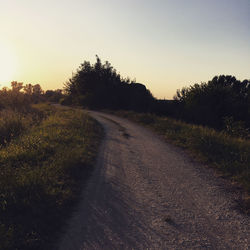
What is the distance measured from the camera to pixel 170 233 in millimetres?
4078

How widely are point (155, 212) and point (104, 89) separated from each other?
34.4m

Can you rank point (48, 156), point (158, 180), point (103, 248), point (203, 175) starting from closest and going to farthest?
point (103, 248)
point (158, 180)
point (203, 175)
point (48, 156)

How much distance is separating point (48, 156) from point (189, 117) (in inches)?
720

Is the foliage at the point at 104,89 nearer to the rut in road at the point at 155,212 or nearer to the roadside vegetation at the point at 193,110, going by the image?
the roadside vegetation at the point at 193,110

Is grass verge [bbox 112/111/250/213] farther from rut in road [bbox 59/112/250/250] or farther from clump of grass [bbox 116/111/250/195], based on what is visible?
rut in road [bbox 59/112/250/250]

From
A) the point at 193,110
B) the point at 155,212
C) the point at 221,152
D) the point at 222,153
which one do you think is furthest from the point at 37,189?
the point at 193,110

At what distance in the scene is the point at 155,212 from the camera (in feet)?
15.8

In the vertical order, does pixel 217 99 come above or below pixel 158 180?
above

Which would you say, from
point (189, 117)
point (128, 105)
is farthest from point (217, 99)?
point (128, 105)

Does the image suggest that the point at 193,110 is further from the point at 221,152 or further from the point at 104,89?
the point at 104,89

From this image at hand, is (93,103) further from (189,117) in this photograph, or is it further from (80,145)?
(80,145)

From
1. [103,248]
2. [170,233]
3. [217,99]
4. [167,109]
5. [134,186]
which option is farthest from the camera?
[167,109]

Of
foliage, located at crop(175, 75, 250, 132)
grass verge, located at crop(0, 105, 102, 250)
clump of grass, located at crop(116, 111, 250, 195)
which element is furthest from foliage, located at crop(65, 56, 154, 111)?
grass verge, located at crop(0, 105, 102, 250)

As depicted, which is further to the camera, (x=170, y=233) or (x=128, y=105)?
(x=128, y=105)
